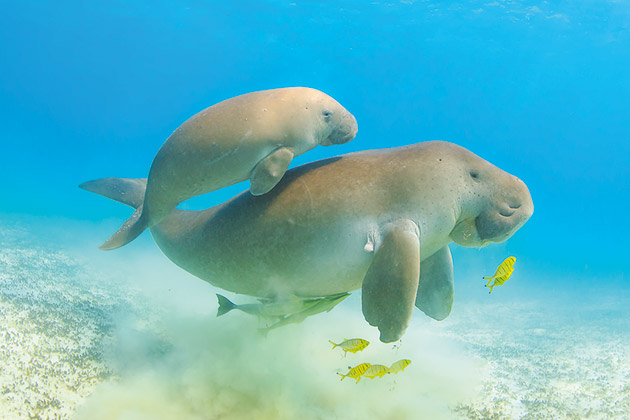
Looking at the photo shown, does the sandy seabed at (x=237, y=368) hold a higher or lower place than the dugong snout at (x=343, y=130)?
lower

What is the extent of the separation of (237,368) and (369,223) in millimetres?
2320

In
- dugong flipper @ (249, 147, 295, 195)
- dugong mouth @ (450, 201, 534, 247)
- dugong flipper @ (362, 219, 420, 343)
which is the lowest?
dugong flipper @ (362, 219, 420, 343)

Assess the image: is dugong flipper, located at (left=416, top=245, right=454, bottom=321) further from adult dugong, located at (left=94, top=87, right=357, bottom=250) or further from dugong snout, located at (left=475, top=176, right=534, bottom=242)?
adult dugong, located at (left=94, top=87, right=357, bottom=250)

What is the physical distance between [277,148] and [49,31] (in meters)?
67.8

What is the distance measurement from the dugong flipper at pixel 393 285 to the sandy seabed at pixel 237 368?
1511 mm

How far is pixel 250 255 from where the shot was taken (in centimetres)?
347

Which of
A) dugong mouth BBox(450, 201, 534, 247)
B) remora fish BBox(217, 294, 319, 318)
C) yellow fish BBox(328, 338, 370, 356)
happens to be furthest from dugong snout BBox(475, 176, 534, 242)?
remora fish BBox(217, 294, 319, 318)

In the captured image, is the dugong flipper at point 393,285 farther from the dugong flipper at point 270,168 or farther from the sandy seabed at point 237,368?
the sandy seabed at point 237,368

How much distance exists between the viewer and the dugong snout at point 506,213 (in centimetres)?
313

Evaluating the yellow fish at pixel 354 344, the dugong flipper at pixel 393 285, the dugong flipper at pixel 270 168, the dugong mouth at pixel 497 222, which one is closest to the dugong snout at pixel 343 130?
the dugong flipper at pixel 270 168

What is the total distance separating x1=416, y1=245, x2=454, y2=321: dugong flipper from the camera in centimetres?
400

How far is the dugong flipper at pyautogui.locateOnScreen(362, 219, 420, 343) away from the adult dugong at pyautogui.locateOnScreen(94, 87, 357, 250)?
1013 mm

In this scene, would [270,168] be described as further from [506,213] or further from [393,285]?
[506,213]

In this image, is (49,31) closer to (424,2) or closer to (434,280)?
(424,2)
